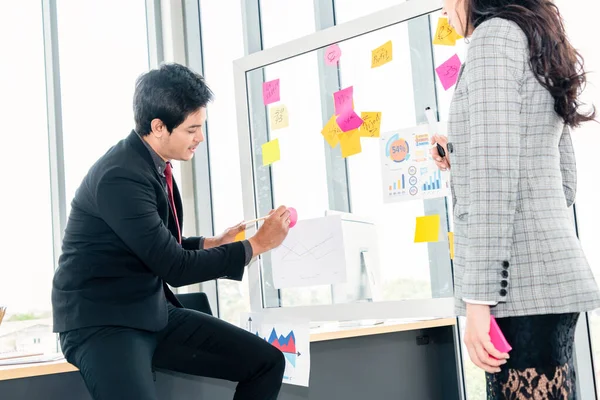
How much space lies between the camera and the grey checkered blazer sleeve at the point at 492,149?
112 centimetres

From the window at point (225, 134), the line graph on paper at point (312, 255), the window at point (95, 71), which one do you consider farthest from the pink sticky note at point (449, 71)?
the window at point (95, 71)

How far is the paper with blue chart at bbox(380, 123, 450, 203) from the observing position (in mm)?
2166

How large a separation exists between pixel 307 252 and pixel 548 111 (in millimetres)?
1344

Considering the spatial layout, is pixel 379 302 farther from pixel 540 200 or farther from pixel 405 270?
pixel 540 200

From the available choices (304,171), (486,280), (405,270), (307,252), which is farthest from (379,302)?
(486,280)

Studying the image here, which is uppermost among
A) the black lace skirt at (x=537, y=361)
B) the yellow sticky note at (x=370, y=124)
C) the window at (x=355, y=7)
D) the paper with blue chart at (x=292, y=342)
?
the window at (x=355, y=7)

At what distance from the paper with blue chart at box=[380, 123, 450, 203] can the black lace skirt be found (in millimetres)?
1060

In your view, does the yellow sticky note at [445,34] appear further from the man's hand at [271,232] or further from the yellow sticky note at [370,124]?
the man's hand at [271,232]

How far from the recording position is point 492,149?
3.76 ft

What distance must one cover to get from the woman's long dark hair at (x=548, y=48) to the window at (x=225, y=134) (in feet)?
9.05

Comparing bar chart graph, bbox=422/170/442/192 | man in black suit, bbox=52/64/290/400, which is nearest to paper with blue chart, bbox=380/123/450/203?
bar chart graph, bbox=422/170/442/192

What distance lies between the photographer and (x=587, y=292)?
1.10 metres

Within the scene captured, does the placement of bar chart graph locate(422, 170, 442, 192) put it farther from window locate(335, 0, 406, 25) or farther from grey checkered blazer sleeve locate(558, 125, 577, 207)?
window locate(335, 0, 406, 25)

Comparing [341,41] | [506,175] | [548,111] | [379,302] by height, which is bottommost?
[379,302]
